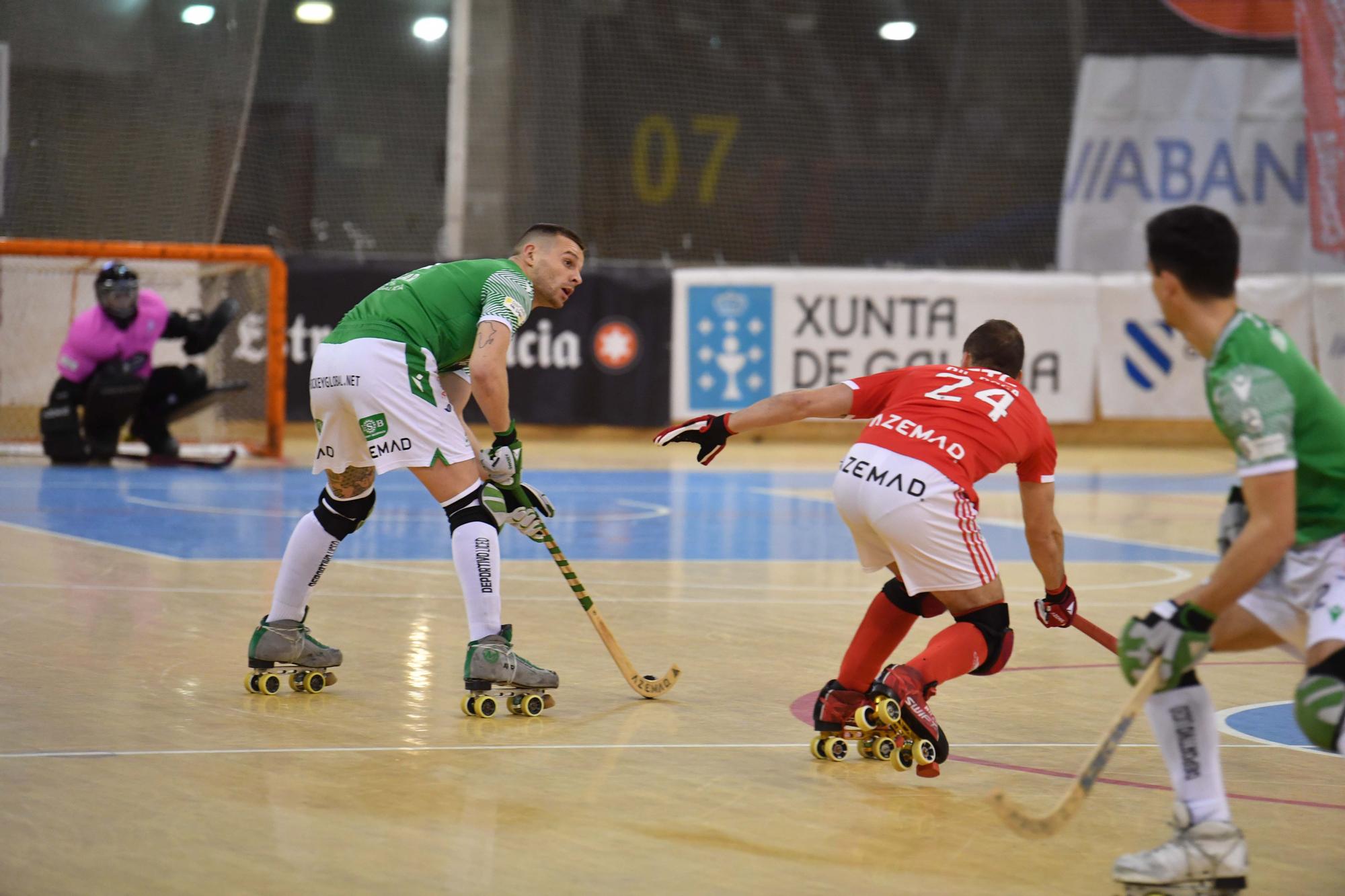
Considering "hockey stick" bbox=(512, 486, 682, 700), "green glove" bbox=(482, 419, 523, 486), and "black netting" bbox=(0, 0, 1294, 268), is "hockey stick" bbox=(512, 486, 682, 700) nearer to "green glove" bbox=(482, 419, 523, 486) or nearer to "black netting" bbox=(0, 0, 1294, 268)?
"green glove" bbox=(482, 419, 523, 486)

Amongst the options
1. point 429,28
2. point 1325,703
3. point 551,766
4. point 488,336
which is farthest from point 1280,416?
point 429,28

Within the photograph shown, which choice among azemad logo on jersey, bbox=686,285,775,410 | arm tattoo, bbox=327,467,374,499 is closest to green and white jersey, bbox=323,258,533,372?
arm tattoo, bbox=327,467,374,499

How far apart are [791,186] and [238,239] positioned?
790 cm

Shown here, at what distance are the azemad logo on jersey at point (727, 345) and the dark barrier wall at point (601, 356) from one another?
38cm

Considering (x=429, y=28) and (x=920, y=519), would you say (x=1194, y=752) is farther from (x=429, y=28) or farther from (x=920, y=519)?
(x=429, y=28)

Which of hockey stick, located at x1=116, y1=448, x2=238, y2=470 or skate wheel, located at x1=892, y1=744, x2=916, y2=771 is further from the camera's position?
hockey stick, located at x1=116, y1=448, x2=238, y2=470

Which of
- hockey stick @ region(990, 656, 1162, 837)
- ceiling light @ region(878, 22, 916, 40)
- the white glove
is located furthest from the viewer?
ceiling light @ region(878, 22, 916, 40)

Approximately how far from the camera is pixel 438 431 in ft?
18.2

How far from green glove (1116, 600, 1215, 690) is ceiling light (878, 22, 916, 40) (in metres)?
21.1

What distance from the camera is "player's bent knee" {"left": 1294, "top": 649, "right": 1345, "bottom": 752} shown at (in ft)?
11.4

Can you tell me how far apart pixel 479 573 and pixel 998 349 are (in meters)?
1.98

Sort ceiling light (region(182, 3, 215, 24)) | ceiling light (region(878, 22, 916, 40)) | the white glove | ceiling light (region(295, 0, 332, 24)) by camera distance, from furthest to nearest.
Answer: ceiling light (region(878, 22, 916, 40)), ceiling light (region(295, 0, 332, 24)), ceiling light (region(182, 3, 215, 24)), the white glove

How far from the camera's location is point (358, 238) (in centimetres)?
2142

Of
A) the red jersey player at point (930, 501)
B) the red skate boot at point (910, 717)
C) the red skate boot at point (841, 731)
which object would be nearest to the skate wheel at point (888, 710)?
the red skate boot at point (910, 717)
